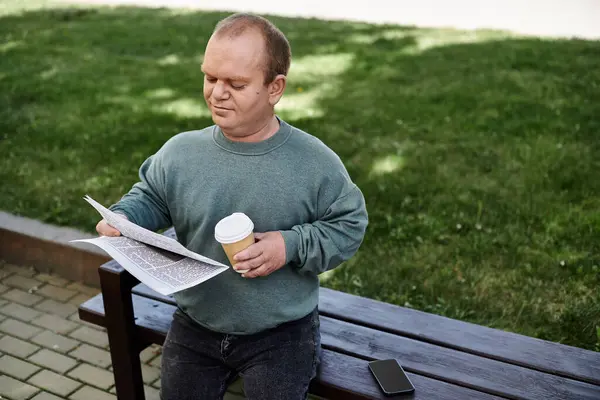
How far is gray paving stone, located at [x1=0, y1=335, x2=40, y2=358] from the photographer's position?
3.67 m

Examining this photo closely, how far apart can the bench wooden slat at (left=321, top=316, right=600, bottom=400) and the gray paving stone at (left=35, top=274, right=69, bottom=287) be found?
220 centimetres

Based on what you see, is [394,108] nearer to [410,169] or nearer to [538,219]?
[410,169]

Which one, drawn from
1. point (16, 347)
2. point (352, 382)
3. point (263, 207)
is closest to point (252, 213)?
point (263, 207)

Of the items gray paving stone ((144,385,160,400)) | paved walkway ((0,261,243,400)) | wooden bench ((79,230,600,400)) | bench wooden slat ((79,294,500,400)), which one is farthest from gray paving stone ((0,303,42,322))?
bench wooden slat ((79,294,500,400))

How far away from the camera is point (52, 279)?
4.38 m

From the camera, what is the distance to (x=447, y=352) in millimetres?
2621

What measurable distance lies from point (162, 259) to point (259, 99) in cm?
63

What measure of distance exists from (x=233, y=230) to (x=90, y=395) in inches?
70.4

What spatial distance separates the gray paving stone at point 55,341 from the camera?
12.2 feet

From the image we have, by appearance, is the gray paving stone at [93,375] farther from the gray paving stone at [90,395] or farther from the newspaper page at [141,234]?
the newspaper page at [141,234]

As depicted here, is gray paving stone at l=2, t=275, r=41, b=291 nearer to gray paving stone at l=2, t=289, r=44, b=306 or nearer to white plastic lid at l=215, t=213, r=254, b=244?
gray paving stone at l=2, t=289, r=44, b=306

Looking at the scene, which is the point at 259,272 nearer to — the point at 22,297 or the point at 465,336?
the point at 465,336

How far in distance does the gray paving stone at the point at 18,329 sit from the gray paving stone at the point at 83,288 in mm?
405

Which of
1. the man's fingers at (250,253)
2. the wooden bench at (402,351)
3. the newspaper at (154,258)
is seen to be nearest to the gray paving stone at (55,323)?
the wooden bench at (402,351)
